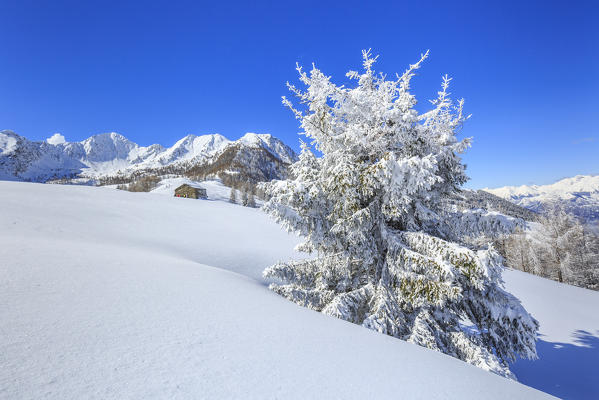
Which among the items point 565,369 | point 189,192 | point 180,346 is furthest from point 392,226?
point 189,192

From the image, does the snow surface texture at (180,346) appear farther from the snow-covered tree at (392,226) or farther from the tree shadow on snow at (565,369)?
the tree shadow on snow at (565,369)

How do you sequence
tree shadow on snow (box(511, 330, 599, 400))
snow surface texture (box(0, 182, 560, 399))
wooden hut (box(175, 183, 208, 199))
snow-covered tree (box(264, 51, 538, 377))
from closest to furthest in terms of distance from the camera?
snow surface texture (box(0, 182, 560, 399)) < snow-covered tree (box(264, 51, 538, 377)) < tree shadow on snow (box(511, 330, 599, 400)) < wooden hut (box(175, 183, 208, 199))

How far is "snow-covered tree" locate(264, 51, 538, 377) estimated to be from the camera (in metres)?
4.74


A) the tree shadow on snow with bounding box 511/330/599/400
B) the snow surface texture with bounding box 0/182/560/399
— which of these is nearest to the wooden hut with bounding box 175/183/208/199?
the snow surface texture with bounding box 0/182/560/399

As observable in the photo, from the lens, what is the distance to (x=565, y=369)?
8.58 m

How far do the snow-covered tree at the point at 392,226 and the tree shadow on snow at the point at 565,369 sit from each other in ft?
15.1

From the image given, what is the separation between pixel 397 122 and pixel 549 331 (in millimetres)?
12841

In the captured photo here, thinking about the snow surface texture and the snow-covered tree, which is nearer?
the snow surface texture

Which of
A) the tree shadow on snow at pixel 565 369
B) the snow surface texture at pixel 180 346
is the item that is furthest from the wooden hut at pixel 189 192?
the tree shadow on snow at pixel 565 369

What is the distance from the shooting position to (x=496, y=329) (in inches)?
212

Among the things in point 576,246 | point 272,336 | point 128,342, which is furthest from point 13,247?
point 576,246

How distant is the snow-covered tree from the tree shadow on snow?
15.1 ft

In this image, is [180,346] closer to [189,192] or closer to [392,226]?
[392,226]

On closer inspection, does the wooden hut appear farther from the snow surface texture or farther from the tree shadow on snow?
the tree shadow on snow
